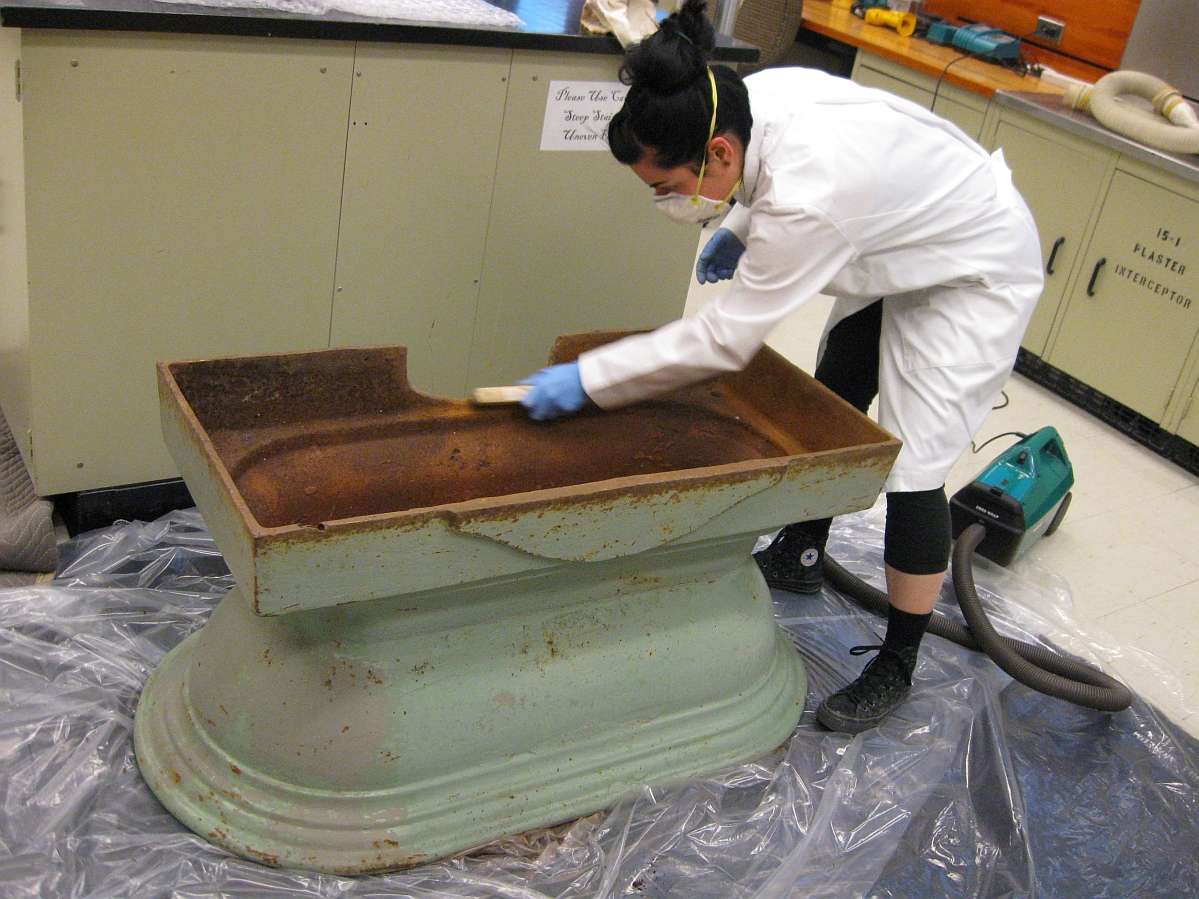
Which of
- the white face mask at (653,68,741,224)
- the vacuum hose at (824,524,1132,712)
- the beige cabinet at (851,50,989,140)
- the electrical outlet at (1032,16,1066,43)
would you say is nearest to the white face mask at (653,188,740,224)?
the white face mask at (653,68,741,224)

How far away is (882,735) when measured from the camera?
1735 millimetres

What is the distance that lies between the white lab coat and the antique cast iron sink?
Answer: 139 millimetres

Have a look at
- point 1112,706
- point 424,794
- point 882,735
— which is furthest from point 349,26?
point 1112,706

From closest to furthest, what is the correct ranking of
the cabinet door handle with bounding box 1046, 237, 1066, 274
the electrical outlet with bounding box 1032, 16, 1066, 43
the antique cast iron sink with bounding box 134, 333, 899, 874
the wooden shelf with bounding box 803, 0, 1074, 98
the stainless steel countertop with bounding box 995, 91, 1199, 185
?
the antique cast iron sink with bounding box 134, 333, 899, 874
the stainless steel countertop with bounding box 995, 91, 1199, 185
the cabinet door handle with bounding box 1046, 237, 1066, 274
the wooden shelf with bounding box 803, 0, 1074, 98
the electrical outlet with bounding box 1032, 16, 1066, 43

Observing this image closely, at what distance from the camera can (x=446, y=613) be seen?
1.39 m

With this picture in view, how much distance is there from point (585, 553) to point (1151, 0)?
3.00 metres

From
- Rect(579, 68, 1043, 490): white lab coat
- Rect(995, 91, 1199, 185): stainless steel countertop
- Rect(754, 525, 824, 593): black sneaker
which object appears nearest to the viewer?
Rect(579, 68, 1043, 490): white lab coat

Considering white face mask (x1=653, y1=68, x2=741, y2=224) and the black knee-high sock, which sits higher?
white face mask (x1=653, y1=68, x2=741, y2=224)

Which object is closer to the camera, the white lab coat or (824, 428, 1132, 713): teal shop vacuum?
the white lab coat

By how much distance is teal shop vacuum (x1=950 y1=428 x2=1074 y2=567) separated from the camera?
7.36 feet

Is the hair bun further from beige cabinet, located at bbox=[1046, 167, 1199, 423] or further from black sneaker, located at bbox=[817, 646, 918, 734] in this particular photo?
beige cabinet, located at bbox=[1046, 167, 1199, 423]

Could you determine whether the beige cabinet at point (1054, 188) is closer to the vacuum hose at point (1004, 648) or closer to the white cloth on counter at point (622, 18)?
the vacuum hose at point (1004, 648)

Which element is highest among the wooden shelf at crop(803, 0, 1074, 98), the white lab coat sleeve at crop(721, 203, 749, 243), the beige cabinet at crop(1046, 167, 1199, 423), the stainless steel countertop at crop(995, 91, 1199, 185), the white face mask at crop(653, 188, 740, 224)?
the wooden shelf at crop(803, 0, 1074, 98)

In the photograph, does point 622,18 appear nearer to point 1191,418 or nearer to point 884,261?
point 884,261
